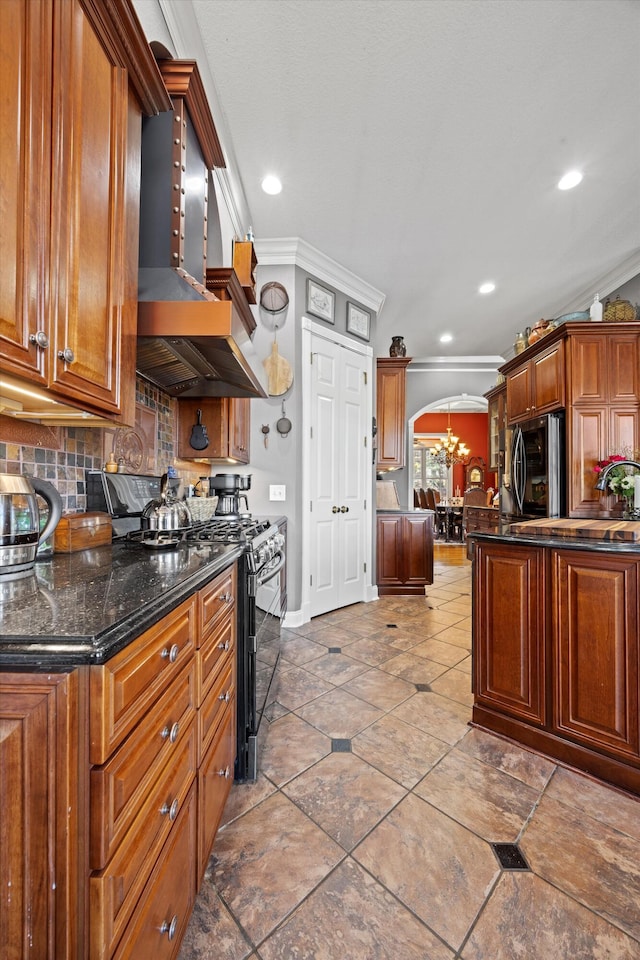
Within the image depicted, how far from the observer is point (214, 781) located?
112 cm

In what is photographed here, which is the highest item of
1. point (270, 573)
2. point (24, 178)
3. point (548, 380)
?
point (548, 380)

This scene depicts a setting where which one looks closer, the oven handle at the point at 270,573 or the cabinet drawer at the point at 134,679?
the cabinet drawer at the point at 134,679

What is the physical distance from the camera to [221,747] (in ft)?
3.96

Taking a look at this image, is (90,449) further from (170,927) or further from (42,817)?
(170,927)

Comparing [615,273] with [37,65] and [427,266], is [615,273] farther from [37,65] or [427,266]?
[37,65]

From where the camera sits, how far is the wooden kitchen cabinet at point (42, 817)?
51 cm

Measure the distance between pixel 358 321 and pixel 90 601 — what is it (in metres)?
3.71

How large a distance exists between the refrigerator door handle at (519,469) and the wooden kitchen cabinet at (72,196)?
390 centimetres

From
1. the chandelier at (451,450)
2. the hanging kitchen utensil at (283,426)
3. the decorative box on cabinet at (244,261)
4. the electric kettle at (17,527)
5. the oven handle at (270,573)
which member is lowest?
the oven handle at (270,573)

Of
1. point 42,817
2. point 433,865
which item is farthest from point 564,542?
point 42,817

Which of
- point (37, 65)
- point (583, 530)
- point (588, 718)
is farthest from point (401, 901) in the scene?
point (37, 65)

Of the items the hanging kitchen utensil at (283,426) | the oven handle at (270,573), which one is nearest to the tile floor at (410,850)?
the oven handle at (270,573)

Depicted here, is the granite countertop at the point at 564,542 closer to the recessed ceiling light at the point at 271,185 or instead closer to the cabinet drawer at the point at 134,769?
the cabinet drawer at the point at 134,769

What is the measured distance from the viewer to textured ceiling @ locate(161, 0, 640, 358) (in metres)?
1.72
